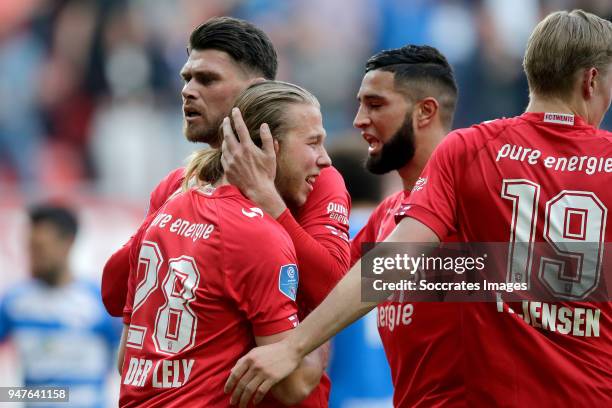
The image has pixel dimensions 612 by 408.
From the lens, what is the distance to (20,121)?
1081cm

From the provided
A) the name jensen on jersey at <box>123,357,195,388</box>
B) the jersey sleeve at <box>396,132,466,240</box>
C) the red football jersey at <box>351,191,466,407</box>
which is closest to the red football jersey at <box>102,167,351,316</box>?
the jersey sleeve at <box>396,132,466,240</box>

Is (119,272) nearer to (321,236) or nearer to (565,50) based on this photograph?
(321,236)

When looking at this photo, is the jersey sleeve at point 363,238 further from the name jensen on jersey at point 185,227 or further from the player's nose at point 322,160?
the name jensen on jersey at point 185,227

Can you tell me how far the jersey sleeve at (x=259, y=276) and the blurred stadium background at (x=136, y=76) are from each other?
6.25m

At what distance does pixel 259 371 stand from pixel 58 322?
497 centimetres

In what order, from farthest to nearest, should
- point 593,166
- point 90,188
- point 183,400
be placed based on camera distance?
point 90,188, point 593,166, point 183,400

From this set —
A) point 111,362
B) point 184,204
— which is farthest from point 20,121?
point 184,204

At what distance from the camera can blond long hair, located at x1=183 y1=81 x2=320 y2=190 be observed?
402cm

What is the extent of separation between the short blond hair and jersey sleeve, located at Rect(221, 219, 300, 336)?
123cm

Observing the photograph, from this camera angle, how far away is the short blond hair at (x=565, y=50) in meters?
3.97

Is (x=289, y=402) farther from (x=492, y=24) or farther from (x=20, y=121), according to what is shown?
(x=492, y=24)

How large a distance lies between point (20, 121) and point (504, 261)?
7.82 m

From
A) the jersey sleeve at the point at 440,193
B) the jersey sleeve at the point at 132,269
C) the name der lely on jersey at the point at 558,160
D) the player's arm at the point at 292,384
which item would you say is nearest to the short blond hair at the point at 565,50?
the name der lely on jersey at the point at 558,160

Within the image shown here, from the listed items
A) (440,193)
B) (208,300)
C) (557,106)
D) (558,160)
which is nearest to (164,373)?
(208,300)
